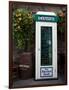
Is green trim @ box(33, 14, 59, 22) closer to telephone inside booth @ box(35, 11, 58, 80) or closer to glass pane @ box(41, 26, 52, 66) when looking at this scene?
telephone inside booth @ box(35, 11, 58, 80)

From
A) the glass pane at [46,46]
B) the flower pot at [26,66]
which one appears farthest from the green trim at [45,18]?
the flower pot at [26,66]

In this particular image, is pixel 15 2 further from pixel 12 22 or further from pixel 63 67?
pixel 63 67

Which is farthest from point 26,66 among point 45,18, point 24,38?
point 45,18

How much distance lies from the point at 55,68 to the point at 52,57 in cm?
22

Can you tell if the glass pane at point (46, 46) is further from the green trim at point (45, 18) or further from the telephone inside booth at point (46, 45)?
the green trim at point (45, 18)

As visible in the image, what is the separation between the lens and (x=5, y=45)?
4352mm

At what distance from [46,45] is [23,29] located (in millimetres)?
526

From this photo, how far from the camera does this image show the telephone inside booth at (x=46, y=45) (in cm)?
453

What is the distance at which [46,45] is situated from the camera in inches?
181

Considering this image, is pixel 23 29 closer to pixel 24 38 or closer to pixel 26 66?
pixel 24 38

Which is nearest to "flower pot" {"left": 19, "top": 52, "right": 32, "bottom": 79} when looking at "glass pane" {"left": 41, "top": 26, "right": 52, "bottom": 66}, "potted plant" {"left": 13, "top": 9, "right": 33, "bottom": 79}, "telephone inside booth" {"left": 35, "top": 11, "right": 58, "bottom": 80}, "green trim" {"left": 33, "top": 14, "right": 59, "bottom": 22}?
"potted plant" {"left": 13, "top": 9, "right": 33, "bottom": 79}

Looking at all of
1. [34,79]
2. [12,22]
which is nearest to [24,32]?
[12,22]

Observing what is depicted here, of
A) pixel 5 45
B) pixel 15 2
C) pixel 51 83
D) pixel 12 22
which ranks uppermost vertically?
pixel 15 2

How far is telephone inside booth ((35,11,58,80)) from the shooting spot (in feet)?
14.9
